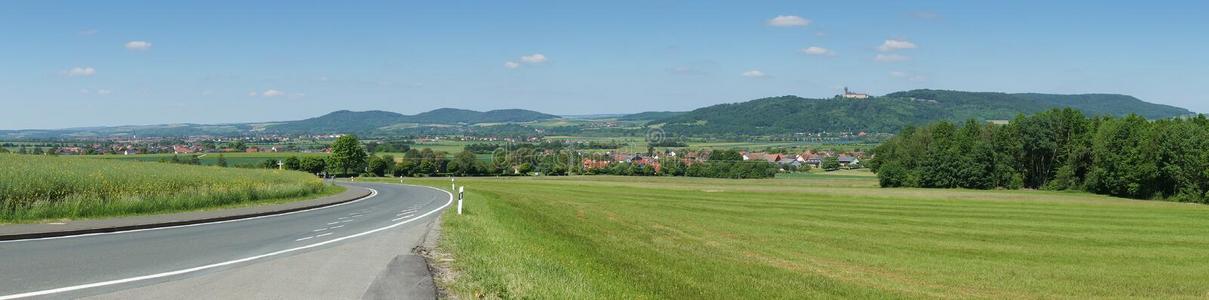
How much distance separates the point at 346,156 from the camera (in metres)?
123

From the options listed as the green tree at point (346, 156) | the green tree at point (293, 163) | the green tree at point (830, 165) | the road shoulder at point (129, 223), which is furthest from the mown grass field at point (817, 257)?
the green tree at point (830, 165)

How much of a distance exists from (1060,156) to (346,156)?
3593 inches

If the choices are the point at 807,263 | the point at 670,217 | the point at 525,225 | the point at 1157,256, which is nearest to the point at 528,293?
the point at 807,263

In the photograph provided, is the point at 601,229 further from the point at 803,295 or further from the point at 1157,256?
the point at 1157,256

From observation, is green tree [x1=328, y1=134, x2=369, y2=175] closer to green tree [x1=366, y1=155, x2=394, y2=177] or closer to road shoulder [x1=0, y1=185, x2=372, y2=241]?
green tree [x1=366, y1=155, x2=394, y2=177]

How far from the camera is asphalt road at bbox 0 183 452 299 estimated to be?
1012 centimetres

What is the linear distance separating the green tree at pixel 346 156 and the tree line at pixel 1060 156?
72460 millimetres

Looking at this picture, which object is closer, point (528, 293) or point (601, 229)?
point (528, 293)

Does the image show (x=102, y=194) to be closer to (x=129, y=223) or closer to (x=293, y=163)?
(x=129, y=223)

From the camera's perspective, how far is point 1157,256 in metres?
23.4

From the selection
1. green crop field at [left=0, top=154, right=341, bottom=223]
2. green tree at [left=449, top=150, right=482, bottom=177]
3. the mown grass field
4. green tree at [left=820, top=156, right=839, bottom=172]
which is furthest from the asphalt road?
green tree at [left=820, top=156, right=839, bottom=172]

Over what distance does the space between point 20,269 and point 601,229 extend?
17.5m

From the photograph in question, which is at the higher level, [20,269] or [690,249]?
[20,269]

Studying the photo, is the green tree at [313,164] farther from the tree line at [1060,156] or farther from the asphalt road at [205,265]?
the asphalt road at [205,265]
